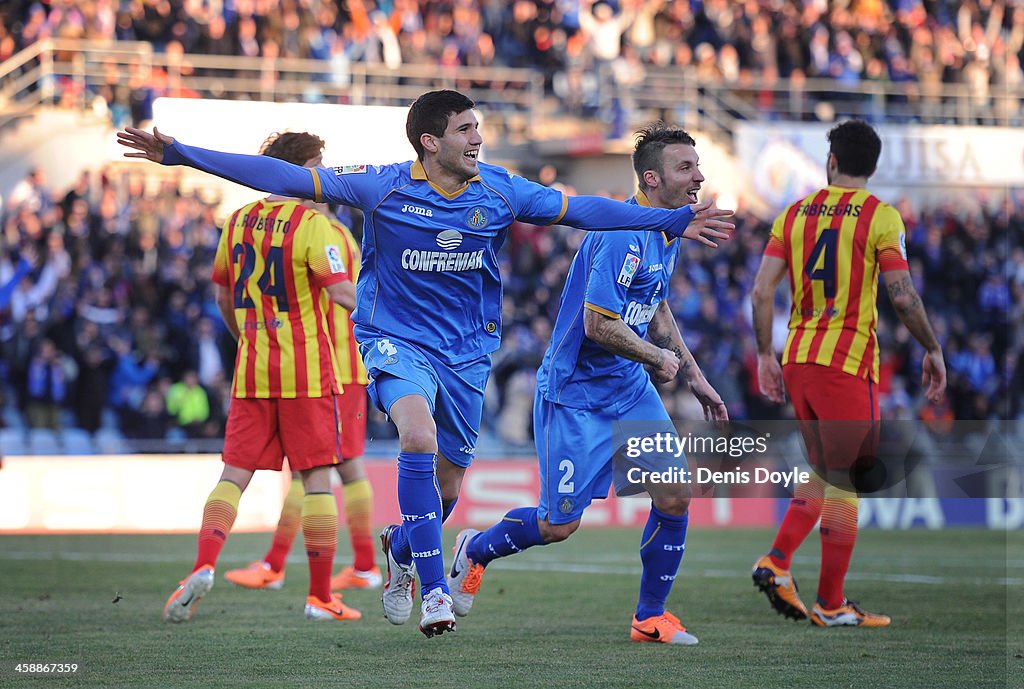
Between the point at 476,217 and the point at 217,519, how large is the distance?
8.13ft

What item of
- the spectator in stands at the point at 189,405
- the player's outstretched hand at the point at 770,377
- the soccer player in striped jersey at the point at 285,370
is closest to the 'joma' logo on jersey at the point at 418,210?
the soccer player in striped jersey at the point at 285,370

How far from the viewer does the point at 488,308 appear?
6.81 meters

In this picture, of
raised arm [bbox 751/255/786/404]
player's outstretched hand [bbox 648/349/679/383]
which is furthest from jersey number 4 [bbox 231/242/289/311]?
raised arm [bbox 751/255/786/404]

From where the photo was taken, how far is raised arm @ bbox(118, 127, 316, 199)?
579cm

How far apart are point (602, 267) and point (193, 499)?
916 cm

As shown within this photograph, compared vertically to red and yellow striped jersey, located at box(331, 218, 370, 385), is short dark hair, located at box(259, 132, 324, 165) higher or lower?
higher

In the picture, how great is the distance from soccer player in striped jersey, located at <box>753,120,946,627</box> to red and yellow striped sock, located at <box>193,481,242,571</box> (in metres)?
2.85

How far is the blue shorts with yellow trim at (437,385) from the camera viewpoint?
642cm

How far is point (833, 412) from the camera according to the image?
793cm

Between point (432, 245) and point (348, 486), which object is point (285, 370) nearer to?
point (348, 486)

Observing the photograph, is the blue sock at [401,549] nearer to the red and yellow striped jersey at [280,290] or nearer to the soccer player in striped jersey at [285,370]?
the soccer player in striped jersey at [285,370]

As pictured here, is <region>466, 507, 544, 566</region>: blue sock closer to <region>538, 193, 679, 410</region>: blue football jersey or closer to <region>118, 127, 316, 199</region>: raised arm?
<region>538, 193, 679, 410</region>: blue football jersey

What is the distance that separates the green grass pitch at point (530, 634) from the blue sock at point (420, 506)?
0.48 meters

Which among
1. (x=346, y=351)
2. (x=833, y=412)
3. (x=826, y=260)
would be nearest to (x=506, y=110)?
(x=346, y=351)
